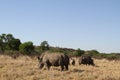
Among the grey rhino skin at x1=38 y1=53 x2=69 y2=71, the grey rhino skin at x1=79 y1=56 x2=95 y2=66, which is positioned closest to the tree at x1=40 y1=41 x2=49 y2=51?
the grey rhino skin at x1=79 y1=56 x2=95 y2=66

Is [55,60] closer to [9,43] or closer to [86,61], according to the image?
[86,61]

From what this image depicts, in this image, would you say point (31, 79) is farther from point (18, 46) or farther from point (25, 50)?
point (18, 46)

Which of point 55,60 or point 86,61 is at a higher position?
point 86,61

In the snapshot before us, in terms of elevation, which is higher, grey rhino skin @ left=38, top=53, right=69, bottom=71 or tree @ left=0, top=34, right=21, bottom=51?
tree @ left=0, top=34, right=21, bottom=51

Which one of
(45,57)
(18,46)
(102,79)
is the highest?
Result: (18,46)

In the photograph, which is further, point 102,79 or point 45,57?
point 45,57

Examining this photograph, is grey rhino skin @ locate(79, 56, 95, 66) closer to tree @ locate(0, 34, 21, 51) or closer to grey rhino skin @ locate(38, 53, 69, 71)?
grey rhino skin @ locate(38, 53, 69, 71)

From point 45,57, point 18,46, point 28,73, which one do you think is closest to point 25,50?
point 18,46

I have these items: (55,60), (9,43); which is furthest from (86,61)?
(9,43)

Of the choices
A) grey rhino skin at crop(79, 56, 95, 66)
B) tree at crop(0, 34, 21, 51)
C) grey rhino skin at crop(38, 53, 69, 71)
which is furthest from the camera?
tree at crop(0, 34, 21, 51)

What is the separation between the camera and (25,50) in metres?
58.3

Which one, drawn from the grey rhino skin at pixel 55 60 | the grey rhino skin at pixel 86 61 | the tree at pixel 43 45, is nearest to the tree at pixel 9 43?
the tree at pixel 43 45

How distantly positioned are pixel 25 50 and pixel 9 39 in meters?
11.2

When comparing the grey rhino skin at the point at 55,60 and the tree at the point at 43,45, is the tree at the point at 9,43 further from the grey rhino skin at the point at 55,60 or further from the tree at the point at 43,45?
the grey rhino skin at the point at 55,60
